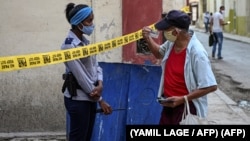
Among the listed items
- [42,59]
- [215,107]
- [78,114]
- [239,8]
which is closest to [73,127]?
[78,114]

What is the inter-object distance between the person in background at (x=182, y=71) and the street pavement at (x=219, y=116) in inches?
102

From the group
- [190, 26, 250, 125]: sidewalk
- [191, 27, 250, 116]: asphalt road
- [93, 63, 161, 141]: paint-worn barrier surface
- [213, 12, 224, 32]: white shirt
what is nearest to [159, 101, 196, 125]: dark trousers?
[93, 63, 161, 141]: paint-worn barrier surface

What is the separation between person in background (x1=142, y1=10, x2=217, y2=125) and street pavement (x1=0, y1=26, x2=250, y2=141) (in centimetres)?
258

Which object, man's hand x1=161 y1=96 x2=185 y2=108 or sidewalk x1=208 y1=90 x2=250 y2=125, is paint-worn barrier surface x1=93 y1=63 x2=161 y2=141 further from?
sidewalk x1=208 y1=90 x2=250 y2=125

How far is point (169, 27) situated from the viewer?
369 cm

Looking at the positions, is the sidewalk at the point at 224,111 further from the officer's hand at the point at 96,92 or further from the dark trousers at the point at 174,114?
the officer's hand at the point at 96,92

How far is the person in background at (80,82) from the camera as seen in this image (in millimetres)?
3891

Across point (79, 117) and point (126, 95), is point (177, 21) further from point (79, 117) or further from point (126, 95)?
point (126, 95)

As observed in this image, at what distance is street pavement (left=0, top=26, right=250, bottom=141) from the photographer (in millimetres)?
6062

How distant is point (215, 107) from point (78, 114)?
4905 millimetres

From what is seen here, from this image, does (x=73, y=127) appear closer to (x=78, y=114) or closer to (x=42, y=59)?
(x=78, y=114)

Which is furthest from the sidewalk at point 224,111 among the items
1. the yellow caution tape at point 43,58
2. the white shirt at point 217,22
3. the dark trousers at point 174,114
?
the white shirt at point 217,22

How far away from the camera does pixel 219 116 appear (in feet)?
25.0

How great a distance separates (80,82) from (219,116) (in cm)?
427
